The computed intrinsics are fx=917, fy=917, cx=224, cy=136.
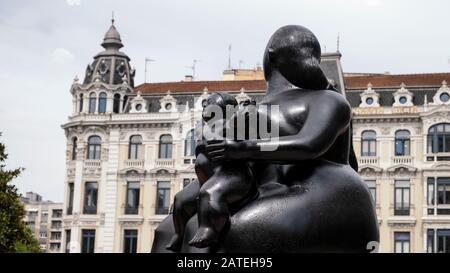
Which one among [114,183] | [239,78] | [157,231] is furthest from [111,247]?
[157,231]

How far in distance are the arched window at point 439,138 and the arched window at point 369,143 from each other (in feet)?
9.18

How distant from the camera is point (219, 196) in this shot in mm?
4262

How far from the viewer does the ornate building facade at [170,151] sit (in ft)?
147

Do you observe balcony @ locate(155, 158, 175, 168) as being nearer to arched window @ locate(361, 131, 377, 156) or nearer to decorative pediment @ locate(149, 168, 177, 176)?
decorative pediment @ locate(149, 168, 177, 176)

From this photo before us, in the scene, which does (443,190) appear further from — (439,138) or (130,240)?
(130,240)

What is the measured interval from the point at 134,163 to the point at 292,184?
4517 centimetres

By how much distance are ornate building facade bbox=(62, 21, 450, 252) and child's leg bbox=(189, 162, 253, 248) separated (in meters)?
40.4

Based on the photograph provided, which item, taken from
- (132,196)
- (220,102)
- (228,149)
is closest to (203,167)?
(228,149)

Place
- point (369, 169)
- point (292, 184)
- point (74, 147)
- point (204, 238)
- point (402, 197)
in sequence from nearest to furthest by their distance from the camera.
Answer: point (204, 238) → point (292, 184) → point (402, 197) → point (369, 169) → point (74, 147)

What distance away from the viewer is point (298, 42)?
4.76m

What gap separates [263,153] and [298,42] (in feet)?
2.43

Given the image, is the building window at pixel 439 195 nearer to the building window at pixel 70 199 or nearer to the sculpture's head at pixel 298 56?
the building window at pixel 70 199

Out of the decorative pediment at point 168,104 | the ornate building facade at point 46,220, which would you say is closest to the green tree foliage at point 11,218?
the decorative pediment at point 168,104

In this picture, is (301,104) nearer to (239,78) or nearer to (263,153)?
(263,153)
